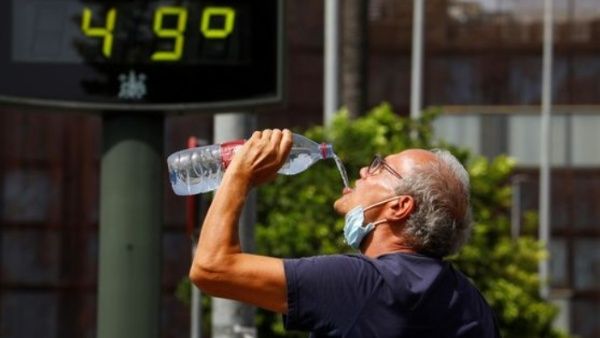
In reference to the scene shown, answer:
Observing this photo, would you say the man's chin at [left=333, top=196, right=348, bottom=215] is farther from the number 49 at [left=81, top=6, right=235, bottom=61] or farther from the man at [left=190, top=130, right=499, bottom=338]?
the number 49 at [left=81, top=6, right=235, bottom=61]

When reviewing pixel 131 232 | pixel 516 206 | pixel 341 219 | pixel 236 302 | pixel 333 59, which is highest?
pixel 333 59

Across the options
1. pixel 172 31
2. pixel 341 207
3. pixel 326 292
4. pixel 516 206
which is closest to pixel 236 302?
pixel 172 31

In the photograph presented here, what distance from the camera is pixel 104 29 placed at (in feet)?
29.7

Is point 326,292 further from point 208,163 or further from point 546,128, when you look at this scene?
point 546,128

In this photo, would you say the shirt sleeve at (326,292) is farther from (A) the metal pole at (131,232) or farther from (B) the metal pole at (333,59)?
(B) the metal pole at (333,59)

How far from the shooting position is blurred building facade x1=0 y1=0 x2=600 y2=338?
141ft

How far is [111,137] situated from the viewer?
30.6ft

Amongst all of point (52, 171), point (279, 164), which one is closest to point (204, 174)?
point (279, 164)

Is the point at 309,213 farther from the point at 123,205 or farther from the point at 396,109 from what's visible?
the point at 396,109

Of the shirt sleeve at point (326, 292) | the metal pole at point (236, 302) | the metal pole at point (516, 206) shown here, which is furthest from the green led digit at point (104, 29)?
the metal pole at point (516, 206)

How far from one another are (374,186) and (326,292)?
14.4 inches

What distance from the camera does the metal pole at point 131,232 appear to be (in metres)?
9.10

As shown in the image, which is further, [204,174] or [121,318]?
[121,318]

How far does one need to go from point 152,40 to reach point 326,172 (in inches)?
372
